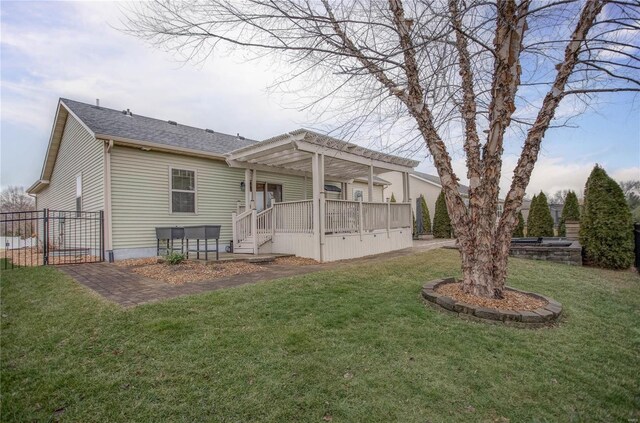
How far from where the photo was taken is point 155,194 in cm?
940

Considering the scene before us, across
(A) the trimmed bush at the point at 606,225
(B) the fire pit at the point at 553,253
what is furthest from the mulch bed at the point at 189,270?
(A) the trimmed bush at the point at 606,225

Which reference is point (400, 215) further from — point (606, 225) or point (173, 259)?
point (173, 259)

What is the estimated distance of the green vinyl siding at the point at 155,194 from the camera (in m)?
8.73

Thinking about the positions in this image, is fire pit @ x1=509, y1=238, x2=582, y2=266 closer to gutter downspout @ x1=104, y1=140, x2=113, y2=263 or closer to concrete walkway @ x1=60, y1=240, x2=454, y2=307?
concrete walkway @ x1=60, y1=240, x2=454, y2=307

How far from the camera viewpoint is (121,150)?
344 inches

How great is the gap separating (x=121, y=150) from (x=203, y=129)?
17.4 ft

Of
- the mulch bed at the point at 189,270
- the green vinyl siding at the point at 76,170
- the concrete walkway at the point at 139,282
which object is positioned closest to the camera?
the concrete walkway at the point at 139,282

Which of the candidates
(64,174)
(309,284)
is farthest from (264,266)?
(64,174)

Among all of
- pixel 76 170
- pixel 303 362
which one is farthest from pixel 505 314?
pixel 76 170

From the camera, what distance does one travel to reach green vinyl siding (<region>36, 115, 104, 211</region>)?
910 cm

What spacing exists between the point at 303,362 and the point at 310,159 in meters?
8.13

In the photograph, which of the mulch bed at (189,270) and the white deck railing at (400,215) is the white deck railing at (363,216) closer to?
the white deck railing at (400,215)

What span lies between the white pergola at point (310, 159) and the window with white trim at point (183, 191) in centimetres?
143

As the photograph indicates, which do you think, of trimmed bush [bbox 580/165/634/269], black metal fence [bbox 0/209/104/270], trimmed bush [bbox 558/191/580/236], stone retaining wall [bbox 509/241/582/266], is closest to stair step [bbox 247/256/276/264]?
black metal fence [bbox 0/209/104/270]
